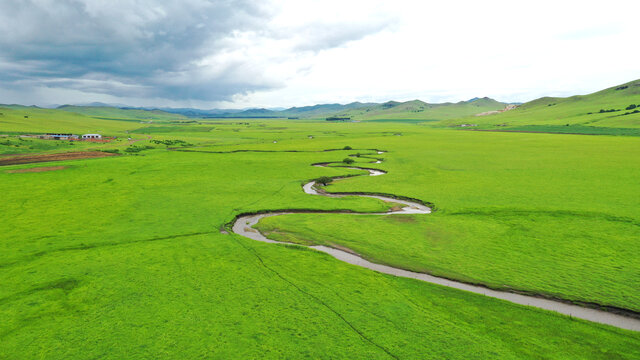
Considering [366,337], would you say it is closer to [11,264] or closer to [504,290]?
[504,290]

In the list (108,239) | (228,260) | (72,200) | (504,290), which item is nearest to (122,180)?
(72,200)

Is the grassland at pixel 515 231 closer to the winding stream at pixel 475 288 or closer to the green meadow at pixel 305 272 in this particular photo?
the green meadow at pixel 305 272

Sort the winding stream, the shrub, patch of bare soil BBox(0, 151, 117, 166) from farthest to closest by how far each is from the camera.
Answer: patch of bare soil BBox(0, 151, 117, 166), the shrub, the winding stream

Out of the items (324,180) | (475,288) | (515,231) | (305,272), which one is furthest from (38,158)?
(515,231)

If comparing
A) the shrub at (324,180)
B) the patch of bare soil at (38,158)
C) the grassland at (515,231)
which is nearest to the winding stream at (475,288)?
the grassland at (515,231)

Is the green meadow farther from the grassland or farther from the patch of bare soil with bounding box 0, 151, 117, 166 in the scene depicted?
the patch of bare soil with bounding box 0, 151, 117, 166

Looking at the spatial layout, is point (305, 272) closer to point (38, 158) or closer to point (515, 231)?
point (515, 231)

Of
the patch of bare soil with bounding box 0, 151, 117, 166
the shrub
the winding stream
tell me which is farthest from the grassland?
the patch of bare soil with bounding box 0, 151, 117, 166

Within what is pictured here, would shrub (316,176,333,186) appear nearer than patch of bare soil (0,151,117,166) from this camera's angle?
Yes
